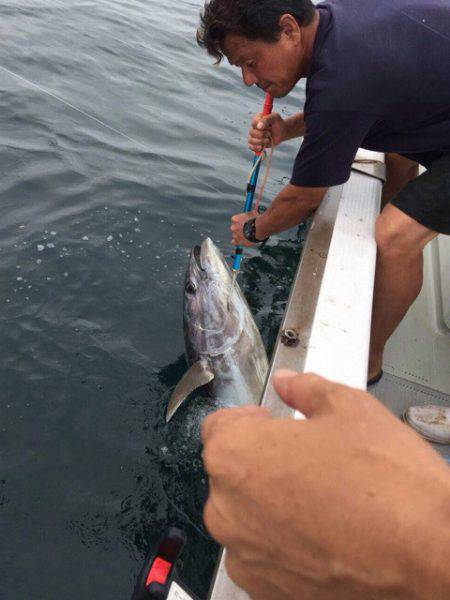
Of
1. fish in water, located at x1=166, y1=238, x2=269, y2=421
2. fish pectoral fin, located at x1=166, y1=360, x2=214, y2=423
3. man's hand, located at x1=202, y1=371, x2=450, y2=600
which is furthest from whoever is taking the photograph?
fish in water, located at x1=166, y1=238, x2=269, y2=421

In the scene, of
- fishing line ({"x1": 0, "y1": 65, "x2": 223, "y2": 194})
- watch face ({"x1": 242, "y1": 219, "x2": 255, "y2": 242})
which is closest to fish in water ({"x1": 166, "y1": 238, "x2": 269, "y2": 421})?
watch face ({"x1": 242, "y1": 219, "x2": 255, "y2": 242})

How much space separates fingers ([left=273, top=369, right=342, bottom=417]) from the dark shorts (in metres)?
2.06

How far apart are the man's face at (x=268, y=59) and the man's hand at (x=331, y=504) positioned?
7.48 ft

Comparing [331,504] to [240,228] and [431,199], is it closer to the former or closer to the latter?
[431,199]

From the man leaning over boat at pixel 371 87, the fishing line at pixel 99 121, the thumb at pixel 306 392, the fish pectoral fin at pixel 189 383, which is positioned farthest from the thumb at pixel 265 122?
the thumb at pixel 306 392

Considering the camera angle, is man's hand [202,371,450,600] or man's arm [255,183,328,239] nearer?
man's hand [202,371,450,600]

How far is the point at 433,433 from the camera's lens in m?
2.63

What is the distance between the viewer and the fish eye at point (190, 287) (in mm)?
2982

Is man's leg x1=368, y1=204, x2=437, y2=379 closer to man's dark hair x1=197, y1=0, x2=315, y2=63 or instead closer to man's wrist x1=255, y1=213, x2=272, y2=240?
man's wrist x1=255, y1=213, x2=272, y2=240

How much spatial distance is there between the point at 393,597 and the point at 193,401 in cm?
253

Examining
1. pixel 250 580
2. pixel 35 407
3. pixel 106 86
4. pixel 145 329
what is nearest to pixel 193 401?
pixel 145 329

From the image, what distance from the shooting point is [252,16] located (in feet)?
7.96

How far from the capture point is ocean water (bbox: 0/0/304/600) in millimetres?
2432

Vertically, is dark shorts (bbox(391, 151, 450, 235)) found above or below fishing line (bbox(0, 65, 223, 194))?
above
